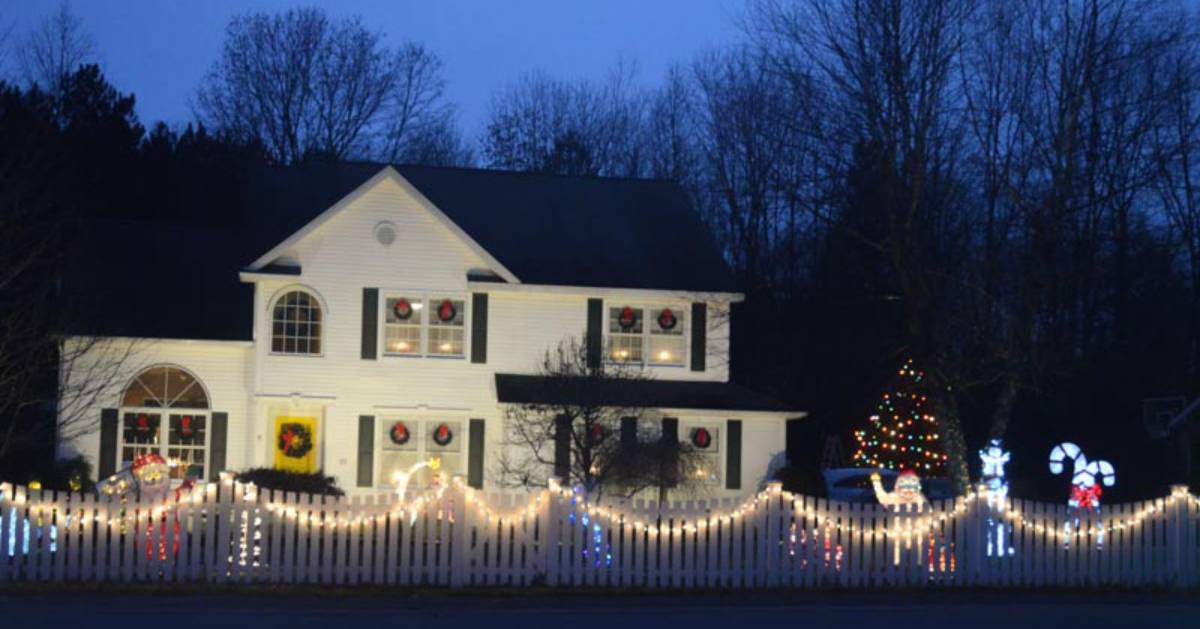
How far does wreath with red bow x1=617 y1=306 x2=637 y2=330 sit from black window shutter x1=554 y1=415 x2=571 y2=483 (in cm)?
448

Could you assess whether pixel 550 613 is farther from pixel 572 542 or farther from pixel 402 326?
pixel 402 326

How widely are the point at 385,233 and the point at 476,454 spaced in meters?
4.93

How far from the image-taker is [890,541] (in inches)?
738

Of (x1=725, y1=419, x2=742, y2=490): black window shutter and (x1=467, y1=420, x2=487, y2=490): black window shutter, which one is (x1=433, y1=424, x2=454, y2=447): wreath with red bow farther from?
(x1=725, y1=419, x2=742, y2=490): black window shutter

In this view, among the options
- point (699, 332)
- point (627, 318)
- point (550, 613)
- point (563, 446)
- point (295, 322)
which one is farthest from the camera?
point (699, 332)

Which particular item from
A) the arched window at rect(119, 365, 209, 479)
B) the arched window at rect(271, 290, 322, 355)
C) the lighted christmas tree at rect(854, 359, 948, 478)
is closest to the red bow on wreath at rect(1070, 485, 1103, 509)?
the lighted christmas tree at rect(854, 359, 948, 478)

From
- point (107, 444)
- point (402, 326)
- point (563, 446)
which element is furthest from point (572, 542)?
point (107, 444)

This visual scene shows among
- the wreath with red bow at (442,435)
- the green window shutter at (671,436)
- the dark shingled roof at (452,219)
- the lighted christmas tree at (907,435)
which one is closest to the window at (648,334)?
the dark shingled roof at (452,219)

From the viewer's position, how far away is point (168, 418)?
3016 centimetres

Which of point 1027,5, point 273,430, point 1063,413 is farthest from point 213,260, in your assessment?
point 1063,413

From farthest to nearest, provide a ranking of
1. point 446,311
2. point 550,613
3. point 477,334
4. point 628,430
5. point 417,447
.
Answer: point 477,334 < point 446,311 < point 417,447 < point 628,430 < point 550,613

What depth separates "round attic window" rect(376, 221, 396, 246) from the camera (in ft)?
99.9

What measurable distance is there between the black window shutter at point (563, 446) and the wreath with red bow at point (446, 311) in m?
4.15

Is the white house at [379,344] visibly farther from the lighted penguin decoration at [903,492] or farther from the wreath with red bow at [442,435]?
the lighted penguin decoration at [903,492]
